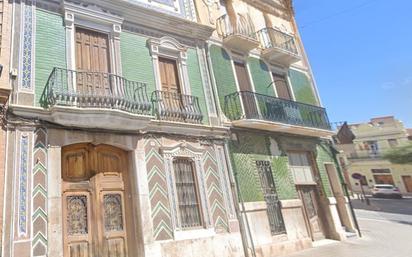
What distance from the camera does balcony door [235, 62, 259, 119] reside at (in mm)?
10805

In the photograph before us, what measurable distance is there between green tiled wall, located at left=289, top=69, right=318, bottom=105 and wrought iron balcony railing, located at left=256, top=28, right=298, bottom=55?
1.11m

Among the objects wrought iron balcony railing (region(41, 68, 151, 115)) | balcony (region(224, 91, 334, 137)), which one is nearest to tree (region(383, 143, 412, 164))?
balcony (region(224, 91, 334, 137))

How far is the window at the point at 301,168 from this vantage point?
12.0 metres

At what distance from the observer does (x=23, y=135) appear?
6.70m

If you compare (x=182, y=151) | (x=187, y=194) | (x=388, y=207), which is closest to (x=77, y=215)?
(x=187, y=194)

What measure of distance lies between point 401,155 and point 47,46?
36.6 metres

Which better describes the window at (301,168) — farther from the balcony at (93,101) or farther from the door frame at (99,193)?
the door frame at (99,193)

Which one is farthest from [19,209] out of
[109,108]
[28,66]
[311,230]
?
[311,230]

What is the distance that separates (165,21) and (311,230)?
8980 millimetres

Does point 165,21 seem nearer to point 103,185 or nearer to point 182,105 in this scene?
point 182,105

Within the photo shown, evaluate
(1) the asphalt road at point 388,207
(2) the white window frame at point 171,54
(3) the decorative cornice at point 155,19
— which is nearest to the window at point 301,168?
(2) the white window frame at point 171,54

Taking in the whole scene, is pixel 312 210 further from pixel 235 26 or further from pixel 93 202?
pixel 93 202

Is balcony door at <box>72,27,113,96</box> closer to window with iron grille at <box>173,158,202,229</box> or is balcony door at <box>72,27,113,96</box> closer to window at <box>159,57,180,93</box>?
window at <box>159,57,180,93</box>

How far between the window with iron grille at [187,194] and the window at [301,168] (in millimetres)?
4646
